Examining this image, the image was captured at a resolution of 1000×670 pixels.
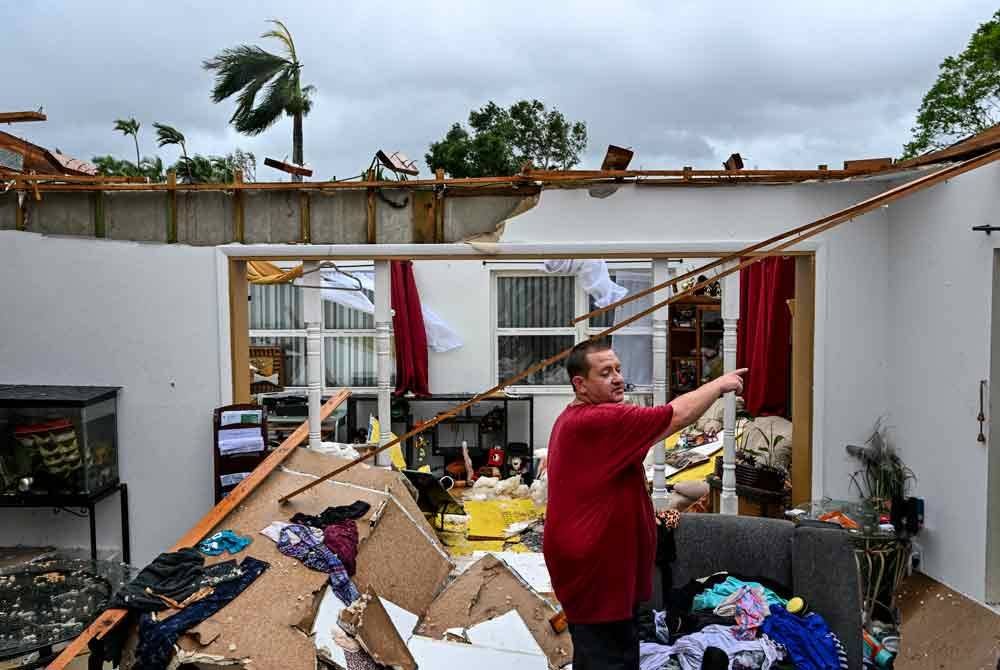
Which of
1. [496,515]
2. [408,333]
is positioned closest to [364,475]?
[496,515]

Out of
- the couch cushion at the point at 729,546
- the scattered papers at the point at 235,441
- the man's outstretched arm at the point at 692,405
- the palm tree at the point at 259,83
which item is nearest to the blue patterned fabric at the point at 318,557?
the scattered papers at the point at 235,441

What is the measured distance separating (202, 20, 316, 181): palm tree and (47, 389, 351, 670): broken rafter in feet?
36.1

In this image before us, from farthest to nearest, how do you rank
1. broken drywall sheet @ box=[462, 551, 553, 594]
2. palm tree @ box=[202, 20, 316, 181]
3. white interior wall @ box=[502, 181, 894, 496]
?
palm tree @ box=[202, 20, 316, 181], white interior wall @ box=[502, 181, 894, 496], broken drywall sheet @ box=[462, 551, 553, 594]

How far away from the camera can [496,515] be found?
21.4 ft

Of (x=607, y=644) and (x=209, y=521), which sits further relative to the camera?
(x=209, y=521)

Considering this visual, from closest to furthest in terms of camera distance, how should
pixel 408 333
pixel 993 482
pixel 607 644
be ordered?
pixel 607 644 < pixel 993 482 < pixel 408 333

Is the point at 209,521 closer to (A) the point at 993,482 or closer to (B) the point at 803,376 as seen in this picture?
(B) the point at 803,376

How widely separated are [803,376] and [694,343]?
5.02 m

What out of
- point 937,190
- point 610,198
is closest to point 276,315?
point 610,198

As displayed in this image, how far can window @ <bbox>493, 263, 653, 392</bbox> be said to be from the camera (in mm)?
8922

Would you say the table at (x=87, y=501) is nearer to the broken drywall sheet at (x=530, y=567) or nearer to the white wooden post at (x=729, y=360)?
the broken drywall sheet at (x=530, y=567)

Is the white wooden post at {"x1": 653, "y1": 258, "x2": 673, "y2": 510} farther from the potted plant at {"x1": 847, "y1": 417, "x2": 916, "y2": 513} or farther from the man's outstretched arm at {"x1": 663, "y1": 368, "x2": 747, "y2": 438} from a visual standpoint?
the man's outstretched arm at {"x1": 663, "y1": 368, "x2": 747, "y2": 438}

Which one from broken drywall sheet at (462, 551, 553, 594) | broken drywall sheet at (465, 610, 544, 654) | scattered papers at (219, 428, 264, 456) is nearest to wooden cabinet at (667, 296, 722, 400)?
broken drywall sheet at (462, 551, 553, 594)

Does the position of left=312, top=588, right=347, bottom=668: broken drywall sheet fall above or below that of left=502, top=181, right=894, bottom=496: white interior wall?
below
